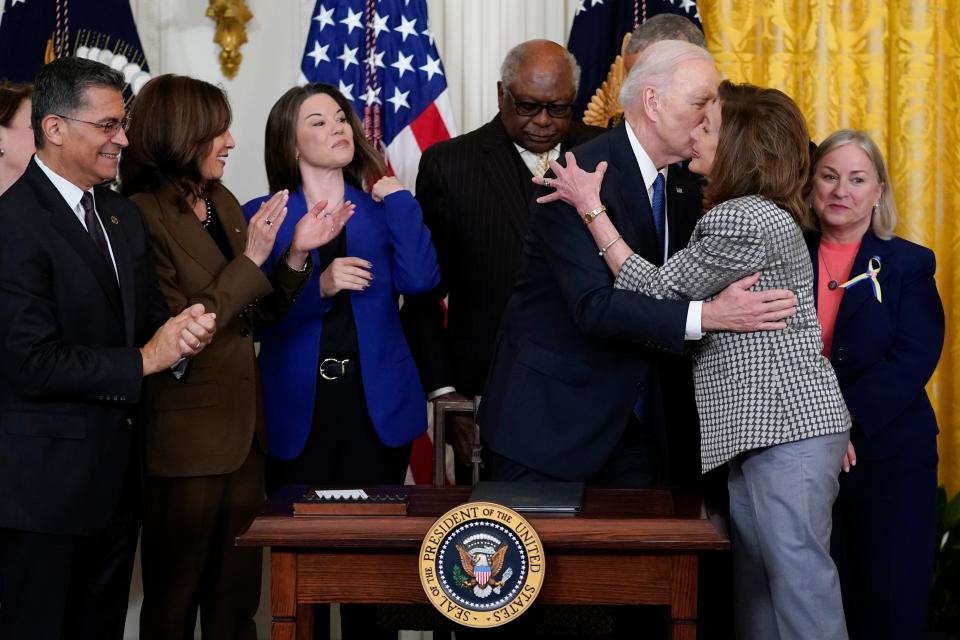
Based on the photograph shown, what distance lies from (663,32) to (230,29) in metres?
1.97

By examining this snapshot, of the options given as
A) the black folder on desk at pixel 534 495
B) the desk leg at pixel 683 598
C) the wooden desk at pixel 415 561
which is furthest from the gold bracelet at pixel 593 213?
the desk leg at pixel 683 598

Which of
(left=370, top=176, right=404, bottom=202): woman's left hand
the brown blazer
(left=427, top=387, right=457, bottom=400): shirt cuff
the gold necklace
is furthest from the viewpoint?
(left=427, top=387, right=457, bottom=400): shirt cuff

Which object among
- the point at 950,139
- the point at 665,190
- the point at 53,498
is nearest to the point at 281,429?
the point at 53,498

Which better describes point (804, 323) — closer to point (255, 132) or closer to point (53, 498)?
point (53, 498)

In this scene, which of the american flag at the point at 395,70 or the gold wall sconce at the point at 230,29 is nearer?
the american flag at the point at 395,70

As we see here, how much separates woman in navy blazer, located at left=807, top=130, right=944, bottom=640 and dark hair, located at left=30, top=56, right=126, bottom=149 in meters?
2.11

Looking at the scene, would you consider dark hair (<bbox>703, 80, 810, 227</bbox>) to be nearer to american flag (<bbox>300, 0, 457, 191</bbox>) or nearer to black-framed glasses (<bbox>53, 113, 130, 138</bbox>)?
black-framed glasses (<bbox>53, 113, 130, 138</bbox>)

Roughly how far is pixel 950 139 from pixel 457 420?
248 cm

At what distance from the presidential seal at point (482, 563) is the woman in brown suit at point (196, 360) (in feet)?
3.95

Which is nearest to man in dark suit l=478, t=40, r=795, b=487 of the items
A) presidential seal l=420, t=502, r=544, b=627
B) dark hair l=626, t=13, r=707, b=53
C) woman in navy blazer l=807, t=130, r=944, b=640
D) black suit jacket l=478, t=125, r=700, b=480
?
black suit jacket l=478, t=125, r=700, b=480

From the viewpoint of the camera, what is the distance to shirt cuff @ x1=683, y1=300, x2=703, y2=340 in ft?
9.80

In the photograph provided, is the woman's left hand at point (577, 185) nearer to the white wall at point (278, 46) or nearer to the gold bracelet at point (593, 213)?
the gold bracelet at point (593, 213)

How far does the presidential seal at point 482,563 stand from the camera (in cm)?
264

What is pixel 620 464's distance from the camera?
3.32 m
